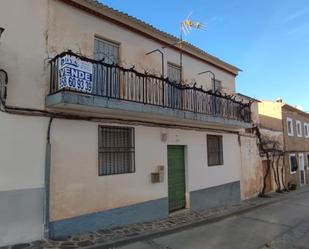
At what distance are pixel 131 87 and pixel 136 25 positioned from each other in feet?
6.95

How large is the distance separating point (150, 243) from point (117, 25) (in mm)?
6271

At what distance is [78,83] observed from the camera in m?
7.26

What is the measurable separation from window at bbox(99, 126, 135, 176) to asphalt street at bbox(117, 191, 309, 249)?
221 centimetres

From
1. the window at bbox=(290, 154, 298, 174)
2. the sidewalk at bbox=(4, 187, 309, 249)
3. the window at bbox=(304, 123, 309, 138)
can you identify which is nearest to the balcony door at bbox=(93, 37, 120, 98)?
the sidewalk at bbox=(4, 187, 309, 249)

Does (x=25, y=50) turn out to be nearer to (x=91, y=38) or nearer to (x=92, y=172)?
(x=91, y=38)

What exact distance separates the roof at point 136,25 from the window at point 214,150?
3354 mm

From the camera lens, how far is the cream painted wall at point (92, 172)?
7551mm

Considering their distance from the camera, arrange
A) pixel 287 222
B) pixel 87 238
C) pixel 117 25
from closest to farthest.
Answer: pixel 87 238
pixel 117 25
pixel 287 222

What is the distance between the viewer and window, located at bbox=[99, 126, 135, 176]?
8.72 m

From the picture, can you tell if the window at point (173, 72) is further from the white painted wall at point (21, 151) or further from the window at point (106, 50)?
the white painted wall at point (21, 151)

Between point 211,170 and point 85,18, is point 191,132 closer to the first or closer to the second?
point 211,170

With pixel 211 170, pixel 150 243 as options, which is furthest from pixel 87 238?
pixel 211 170

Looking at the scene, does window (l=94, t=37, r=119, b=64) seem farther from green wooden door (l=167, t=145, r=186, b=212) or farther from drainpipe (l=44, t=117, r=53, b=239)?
green wooden door (l=167, t=145, r=186, b=212)

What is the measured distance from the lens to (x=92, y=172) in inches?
324
